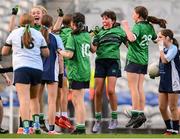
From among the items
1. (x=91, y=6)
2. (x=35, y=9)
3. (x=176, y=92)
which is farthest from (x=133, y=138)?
(x=91, y=6)

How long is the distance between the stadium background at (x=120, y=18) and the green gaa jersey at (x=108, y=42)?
5690mm

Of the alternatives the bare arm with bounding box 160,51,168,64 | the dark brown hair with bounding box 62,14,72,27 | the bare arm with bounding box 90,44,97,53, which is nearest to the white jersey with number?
the bare arm with bounding box 90,44,97,53

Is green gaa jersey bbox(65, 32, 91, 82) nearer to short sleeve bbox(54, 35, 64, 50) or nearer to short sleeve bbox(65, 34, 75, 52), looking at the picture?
short sleeve bbox(65, 34, 75, 52)

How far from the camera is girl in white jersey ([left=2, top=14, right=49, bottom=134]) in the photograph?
13.3 metres

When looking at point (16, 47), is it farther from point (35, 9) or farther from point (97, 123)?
point (97, 123)

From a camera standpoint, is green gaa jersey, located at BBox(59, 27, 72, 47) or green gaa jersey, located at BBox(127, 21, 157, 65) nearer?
green gaa jersey, located at BBox(127, 21, 157, 65)

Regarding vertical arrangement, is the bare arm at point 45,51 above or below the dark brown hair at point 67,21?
below

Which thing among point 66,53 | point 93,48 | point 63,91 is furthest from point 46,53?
point 63,91

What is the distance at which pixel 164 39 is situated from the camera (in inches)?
579

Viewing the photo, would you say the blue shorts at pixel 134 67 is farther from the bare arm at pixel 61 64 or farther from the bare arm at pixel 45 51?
the bare arm at pixel 45 51

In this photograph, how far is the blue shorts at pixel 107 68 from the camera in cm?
1498

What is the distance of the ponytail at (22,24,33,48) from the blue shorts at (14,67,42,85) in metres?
0.33

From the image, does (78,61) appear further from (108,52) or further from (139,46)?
(139,46)

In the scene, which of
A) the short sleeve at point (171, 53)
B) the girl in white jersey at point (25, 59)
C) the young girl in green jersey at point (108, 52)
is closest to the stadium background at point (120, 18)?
the young girl in green jersey at point (108, 52)
